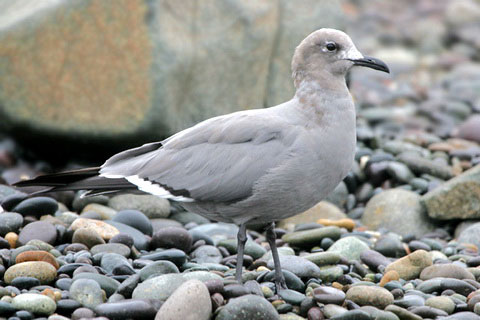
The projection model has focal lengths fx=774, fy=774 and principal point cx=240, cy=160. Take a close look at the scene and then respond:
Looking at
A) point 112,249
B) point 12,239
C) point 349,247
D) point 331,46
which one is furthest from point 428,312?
point 12,239

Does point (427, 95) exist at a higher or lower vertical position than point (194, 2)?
lower

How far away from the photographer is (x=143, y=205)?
753 centimetres

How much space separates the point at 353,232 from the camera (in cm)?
738

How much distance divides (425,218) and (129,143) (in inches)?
125

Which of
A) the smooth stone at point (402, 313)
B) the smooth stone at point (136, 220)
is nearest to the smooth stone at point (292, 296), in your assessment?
the smooth stone at point (402, 313)

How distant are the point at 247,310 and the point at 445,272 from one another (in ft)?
6.47

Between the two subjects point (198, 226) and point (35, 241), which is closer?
point (35, 241)

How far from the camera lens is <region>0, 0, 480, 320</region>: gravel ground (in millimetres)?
5039

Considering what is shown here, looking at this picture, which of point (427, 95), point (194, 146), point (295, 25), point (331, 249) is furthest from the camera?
point (427, 95)

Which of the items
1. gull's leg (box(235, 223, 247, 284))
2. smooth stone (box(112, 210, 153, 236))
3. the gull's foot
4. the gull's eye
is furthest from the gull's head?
smooth stone (box(112, 210, 153, 236))

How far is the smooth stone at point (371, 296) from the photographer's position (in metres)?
5.30

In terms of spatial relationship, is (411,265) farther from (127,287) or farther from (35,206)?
(35,206)

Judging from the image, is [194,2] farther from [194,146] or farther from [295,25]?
[194,146]

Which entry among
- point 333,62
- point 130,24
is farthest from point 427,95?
point 333,62
